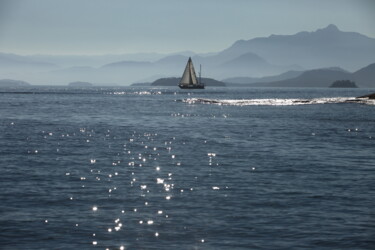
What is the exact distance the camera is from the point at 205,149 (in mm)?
48594

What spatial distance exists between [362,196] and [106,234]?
47.1ft

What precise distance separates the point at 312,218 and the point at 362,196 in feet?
19.4

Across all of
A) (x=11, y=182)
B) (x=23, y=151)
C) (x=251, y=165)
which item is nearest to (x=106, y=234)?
(x=11, y=182)

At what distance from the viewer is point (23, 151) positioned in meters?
45.6

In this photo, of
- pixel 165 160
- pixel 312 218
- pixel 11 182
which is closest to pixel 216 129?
pixel 165 160

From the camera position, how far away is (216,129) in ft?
235

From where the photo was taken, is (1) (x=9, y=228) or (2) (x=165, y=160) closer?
(1) (x=9, y=228)

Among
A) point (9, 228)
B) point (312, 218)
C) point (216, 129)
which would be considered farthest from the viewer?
point (216, 129)

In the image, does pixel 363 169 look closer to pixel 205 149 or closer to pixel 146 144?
pixel 205 149

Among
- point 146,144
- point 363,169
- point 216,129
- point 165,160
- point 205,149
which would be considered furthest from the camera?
point 216,129

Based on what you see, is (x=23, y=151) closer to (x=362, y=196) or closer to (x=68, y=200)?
(x=68, y=200)

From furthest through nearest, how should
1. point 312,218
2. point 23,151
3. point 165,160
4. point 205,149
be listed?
point 205,149 → point 23,151 → point 165,160 → point 312,218

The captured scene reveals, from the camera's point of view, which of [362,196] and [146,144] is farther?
[146,144]

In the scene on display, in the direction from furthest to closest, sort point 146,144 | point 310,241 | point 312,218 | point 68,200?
1. point 146,144
2. point 68,200
3. point 312,218
4. point 310,241
